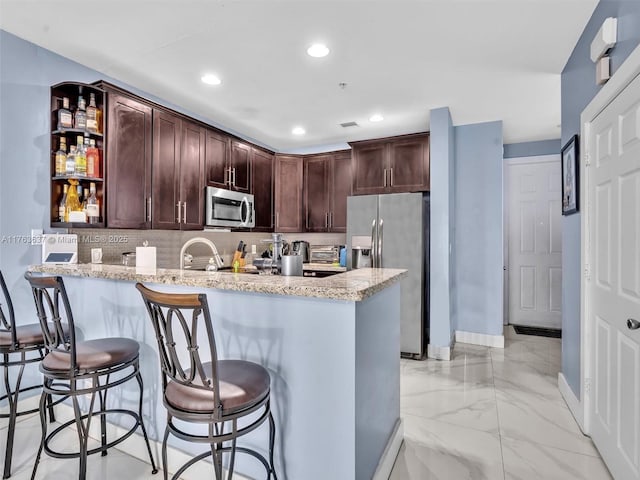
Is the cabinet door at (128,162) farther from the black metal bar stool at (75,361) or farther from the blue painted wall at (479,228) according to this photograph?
the blue painted wall at (479,228)

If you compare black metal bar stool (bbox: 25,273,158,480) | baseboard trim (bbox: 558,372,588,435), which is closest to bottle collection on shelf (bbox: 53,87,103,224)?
black metal bar stool (bbox: 25,273,158,480)

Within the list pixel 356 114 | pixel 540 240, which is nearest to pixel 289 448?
pixel 356 114

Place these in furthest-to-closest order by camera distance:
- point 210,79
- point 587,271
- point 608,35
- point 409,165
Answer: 1. point 409,165
2. point 210,79
3. point 587,271
4. point 608,35

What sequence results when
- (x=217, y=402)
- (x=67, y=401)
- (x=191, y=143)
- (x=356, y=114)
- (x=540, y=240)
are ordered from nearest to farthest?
(x=217, y=402) → (x=67, y=401) → (x=191, y=143) → (x=356, y=114) → (x=540, y=240)

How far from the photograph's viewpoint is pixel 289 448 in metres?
1.58

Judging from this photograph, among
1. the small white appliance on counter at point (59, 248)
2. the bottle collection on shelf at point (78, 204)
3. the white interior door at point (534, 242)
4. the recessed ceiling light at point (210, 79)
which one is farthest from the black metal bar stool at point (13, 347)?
the white interior door at point (534, 242)

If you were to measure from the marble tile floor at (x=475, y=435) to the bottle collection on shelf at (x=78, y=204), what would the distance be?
140 cm

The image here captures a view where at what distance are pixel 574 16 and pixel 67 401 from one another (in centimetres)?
408

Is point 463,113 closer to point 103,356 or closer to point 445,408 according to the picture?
point 445,408

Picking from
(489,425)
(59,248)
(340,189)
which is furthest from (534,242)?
(59,248)

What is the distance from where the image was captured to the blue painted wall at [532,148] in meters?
4.73

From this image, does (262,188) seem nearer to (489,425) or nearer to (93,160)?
(93,160)

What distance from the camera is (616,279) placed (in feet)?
6.02

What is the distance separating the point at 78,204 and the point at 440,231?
10.8 feet
